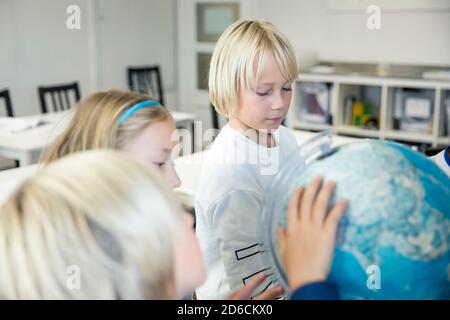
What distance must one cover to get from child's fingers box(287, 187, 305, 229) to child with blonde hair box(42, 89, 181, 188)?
37cm

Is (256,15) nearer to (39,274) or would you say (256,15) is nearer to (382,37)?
(382,37)

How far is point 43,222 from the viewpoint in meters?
0.71

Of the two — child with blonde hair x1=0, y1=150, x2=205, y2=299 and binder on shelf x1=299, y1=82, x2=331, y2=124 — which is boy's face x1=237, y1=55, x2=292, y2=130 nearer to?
child with blonde hair x1=0, y1=150, x2=205, y2=299

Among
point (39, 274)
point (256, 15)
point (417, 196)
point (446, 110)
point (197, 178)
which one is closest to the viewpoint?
point (39, 274)

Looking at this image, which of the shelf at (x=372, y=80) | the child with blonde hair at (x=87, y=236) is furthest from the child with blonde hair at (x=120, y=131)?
the shelf at (x=372, y=80)

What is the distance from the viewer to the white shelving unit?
473cm

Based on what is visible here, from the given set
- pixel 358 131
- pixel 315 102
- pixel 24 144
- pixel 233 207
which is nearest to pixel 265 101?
pixel 233 207

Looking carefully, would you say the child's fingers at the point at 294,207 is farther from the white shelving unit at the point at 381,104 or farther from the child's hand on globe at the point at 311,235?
the white shelving unit at the point at 381,104

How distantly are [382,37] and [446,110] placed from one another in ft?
3.13

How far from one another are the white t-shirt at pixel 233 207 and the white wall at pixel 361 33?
4.02 meters

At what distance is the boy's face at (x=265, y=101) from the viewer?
1.43 metres

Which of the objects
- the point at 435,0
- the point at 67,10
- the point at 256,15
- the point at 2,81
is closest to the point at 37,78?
the point at 2,81

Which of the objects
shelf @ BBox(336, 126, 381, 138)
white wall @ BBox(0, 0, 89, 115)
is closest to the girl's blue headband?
shelf @ BBox(336, 126, 381, 138)

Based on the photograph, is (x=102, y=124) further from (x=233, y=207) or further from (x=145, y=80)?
(x=145, y=80)
